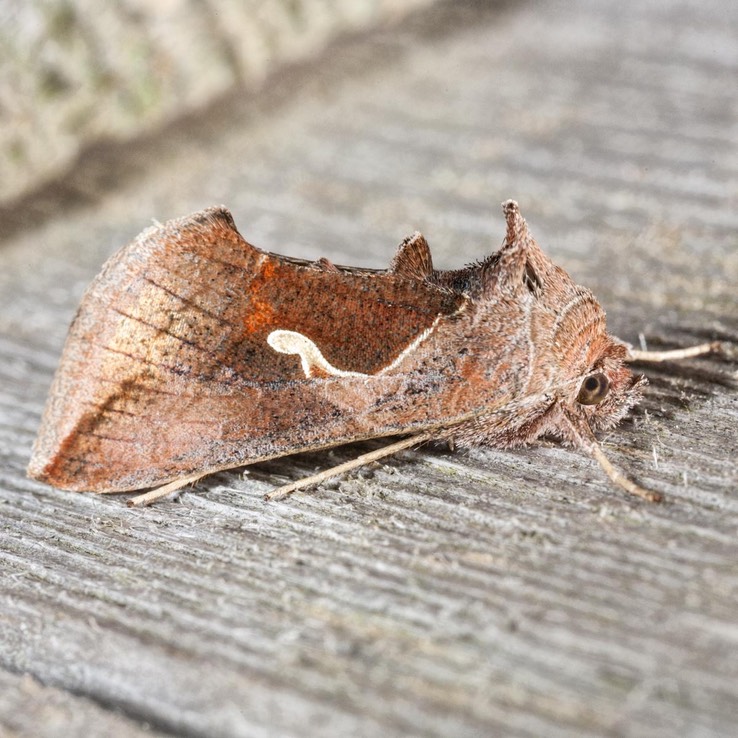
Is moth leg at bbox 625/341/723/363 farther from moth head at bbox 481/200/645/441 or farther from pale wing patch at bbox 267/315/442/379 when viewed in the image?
pale wing patch at bbox 267/315/442/379

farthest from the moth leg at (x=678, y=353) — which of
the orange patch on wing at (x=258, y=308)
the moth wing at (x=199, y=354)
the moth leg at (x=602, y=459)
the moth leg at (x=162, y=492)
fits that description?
the moth leg at (x=162, y=492)

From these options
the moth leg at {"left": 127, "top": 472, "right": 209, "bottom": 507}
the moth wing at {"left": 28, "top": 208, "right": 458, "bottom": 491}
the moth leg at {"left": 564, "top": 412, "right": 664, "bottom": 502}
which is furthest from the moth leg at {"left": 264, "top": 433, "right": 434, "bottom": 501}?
the moth leg at {"left": 564, "top": 412, "right": 664, "bottom": 502}

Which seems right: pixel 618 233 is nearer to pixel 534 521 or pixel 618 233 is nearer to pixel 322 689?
pixel 534 521

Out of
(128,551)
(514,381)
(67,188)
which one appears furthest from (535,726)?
(67,188)

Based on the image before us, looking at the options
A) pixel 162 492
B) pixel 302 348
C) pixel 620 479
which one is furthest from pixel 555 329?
pixel 162 492

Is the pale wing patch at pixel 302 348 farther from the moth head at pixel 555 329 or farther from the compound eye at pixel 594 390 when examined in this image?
the compound eye at pixel 594 390

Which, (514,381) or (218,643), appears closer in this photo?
(218,643)
